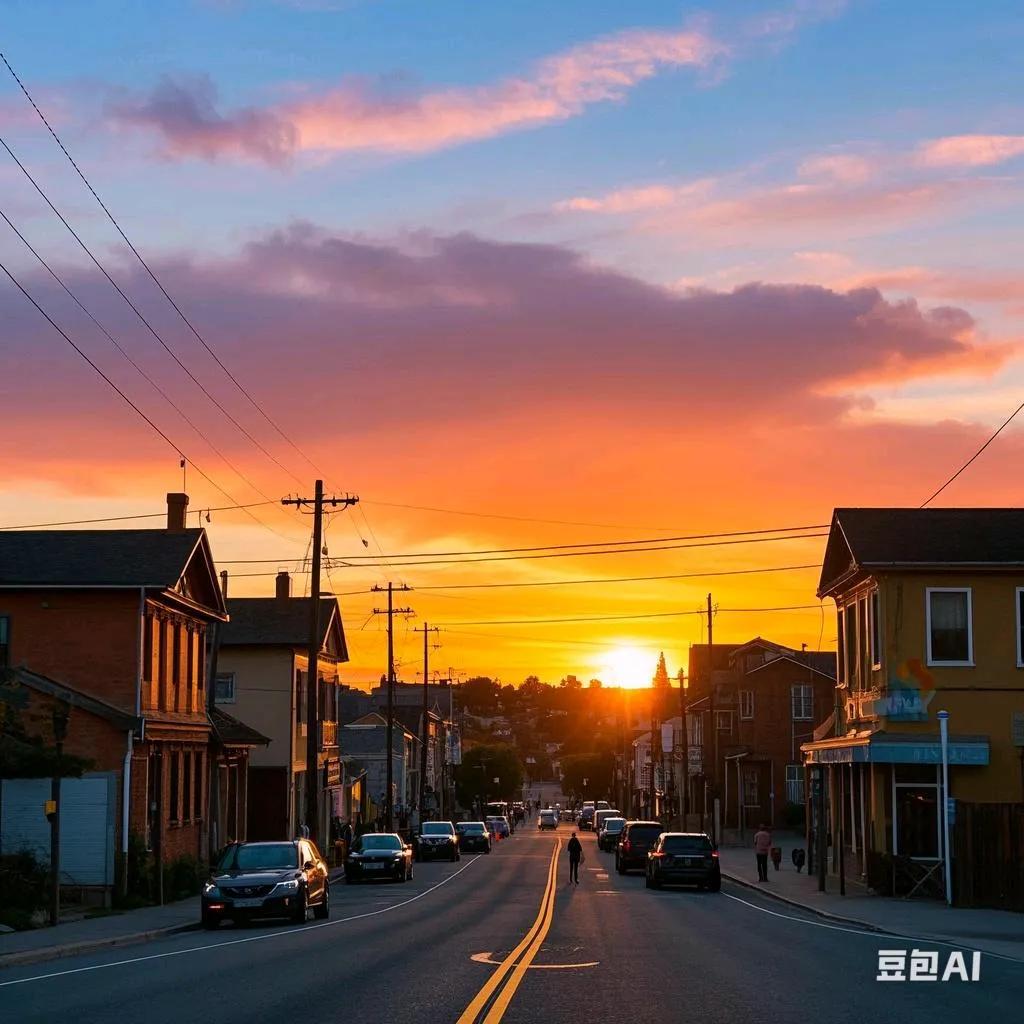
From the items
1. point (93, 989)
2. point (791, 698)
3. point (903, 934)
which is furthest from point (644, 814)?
point (93, 989)

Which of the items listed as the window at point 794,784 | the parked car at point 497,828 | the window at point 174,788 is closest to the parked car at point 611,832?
the window at point 794,784

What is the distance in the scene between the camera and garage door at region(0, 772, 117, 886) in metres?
35.0

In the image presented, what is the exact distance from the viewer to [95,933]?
26.4 metres

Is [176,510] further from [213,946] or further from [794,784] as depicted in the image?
[794,784]

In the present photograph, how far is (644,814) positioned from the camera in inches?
4882

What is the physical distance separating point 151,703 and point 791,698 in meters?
50.0

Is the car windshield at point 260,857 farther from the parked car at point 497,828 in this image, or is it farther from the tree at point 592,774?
the tree at point 592,774

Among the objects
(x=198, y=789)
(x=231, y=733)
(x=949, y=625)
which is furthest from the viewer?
(x=231, y=733)

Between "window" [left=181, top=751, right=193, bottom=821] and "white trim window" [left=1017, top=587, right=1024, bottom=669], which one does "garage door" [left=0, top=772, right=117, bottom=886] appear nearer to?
"window" [left=181, top=751, right=193, bottom=821]

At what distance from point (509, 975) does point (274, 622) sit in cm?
4526

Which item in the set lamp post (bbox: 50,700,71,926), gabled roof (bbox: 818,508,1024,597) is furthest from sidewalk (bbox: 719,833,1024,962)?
lamp post (bbox: 50,700,71,926)

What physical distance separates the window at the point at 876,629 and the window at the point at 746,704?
43.3 metres

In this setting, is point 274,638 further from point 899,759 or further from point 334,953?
point 334,953

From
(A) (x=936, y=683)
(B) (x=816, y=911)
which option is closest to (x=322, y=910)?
(B) (x=816, y=911)
